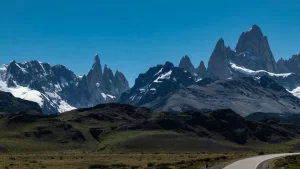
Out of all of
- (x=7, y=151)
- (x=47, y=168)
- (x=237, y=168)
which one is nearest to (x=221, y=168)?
(x=237, y=168)

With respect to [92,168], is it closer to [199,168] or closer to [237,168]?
[199,168]

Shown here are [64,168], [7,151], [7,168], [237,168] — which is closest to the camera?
[237,168]

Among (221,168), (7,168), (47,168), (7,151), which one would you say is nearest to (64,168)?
(47,168)

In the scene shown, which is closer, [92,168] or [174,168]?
[174,168]

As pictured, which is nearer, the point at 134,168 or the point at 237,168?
the point at 237,168

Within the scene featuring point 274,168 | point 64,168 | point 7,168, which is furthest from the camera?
point 64,168

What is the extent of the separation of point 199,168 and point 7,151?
150569mm

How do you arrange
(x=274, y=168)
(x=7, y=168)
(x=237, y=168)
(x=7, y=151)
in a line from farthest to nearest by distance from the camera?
1. (x=7, y=151)
2. (x=7, y=168)
3. (x=274, y=168)
4. (x=237, y=168)

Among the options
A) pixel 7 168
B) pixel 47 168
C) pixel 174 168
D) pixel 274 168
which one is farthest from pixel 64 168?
pixel 274 168

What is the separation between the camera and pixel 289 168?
64.9 metres

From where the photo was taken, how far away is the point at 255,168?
63375mm

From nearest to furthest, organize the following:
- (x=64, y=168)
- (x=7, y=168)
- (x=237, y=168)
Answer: (x=237, y=168) < (x=7, y=168) < (x=64, y=168)

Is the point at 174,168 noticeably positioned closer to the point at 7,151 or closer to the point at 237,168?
the point at 237,168

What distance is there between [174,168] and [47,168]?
24669 mm
